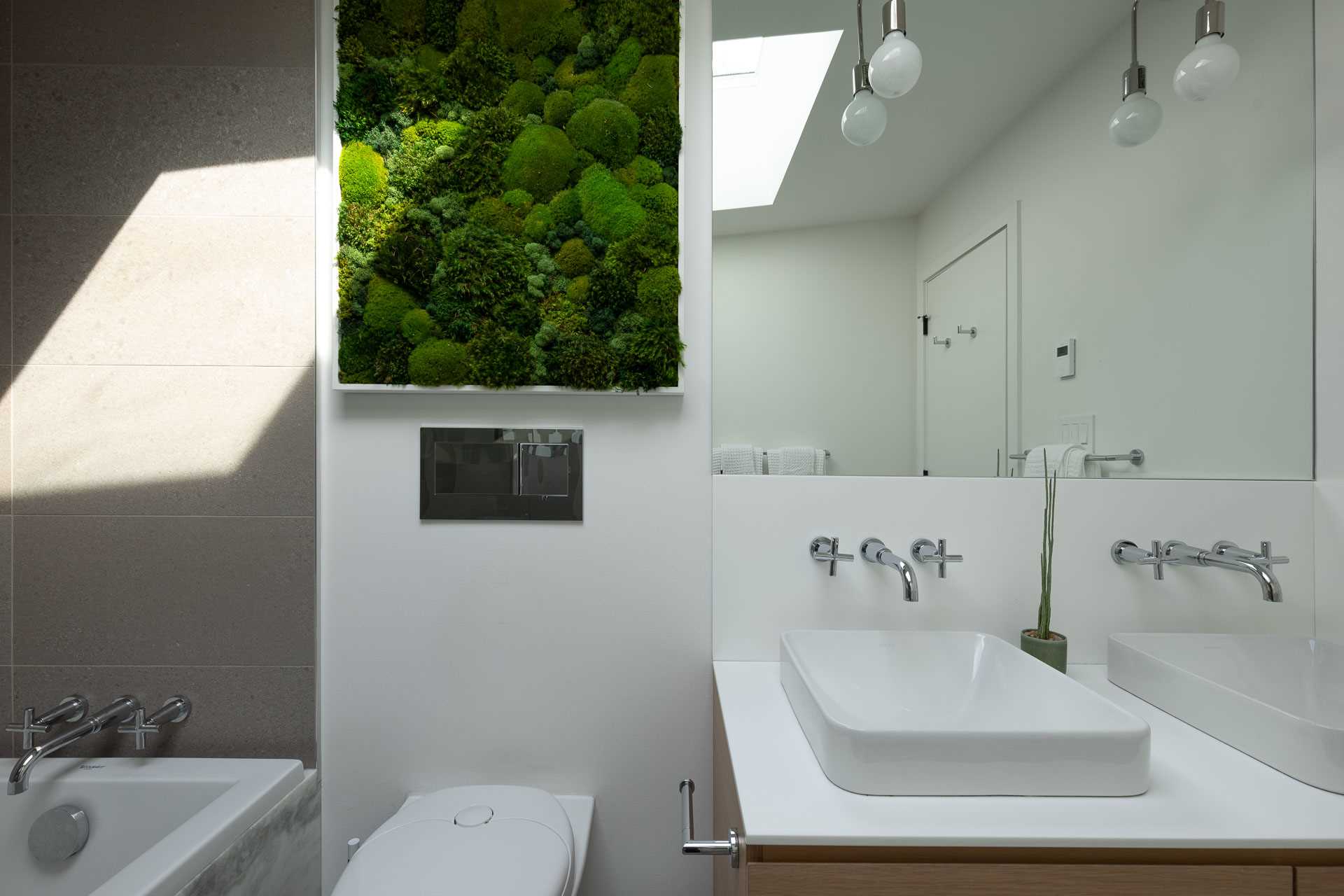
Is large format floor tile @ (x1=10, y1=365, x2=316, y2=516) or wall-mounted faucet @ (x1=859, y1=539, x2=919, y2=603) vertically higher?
large format floor tile @ (x1=10, y1=365, x2=316, y2=516)

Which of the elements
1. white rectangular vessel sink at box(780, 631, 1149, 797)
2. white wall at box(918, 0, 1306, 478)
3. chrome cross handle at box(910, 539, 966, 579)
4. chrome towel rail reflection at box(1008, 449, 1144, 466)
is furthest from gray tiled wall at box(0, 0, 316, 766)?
chrome towel rail reflection at box(1008, 449, 1144, 466)

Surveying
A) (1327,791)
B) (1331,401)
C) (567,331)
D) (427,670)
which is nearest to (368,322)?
(567,331)

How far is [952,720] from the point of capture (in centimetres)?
108

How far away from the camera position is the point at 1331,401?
1.24 m

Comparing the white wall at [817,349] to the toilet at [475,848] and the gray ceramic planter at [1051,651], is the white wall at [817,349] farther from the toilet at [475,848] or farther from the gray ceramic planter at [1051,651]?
the toilet at [475,848]

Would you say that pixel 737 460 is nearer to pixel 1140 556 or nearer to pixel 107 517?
pixel 1140 556

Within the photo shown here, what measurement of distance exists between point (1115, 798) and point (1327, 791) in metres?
0.28

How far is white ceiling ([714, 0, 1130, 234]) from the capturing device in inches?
50.4

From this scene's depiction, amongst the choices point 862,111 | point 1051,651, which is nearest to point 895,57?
point 862,111

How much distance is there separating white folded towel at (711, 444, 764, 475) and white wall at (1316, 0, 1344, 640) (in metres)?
1.14

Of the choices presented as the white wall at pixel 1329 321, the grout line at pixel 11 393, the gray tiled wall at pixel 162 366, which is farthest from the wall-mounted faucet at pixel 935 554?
the grout line at pixel 11 393

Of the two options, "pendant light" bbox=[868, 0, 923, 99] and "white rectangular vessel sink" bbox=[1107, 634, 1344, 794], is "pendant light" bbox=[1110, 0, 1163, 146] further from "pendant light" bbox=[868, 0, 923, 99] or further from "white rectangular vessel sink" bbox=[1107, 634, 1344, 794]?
"white rectangular vessel sink" bbox=[1107, 634, 1344, 794]

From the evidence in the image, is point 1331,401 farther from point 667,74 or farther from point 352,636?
point 352,636

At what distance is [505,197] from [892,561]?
1075 millimetres
